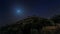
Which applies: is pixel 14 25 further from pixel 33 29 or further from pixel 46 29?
pixel 46 29

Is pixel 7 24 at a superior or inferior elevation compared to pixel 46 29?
superior

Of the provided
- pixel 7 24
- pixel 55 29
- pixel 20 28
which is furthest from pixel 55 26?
pixel 7 24

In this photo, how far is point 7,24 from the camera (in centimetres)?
600

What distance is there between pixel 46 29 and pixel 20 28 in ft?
3.66

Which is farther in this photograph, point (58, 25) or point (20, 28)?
point (20, 28)

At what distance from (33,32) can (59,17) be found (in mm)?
1253

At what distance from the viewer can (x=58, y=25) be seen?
219 inches

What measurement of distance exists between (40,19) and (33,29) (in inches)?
20.3

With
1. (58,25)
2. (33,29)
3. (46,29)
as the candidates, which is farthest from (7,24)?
(58,25)

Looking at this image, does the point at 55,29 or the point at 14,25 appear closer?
the point at 55,29

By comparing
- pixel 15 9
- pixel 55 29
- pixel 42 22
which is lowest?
pixel 55 29

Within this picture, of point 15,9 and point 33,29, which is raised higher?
point 15,9

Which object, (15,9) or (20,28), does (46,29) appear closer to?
(20,28)

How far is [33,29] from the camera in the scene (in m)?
5.83
